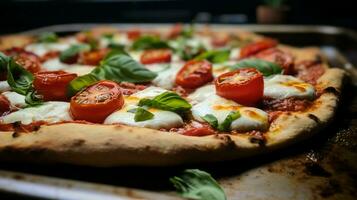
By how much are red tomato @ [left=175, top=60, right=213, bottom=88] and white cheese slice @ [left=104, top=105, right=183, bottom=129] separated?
67 centimetres

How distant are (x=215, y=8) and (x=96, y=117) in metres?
5.16

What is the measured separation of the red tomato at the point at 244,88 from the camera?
2.34 meters

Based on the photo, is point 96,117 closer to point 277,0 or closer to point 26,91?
point 26,91

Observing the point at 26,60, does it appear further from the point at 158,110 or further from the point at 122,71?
the point at 158,110

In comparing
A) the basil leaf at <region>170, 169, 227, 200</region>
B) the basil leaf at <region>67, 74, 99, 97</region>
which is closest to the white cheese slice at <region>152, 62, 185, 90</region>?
the basil leaf at <region>67, 74, 99, 97</region>

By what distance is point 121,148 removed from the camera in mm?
1827

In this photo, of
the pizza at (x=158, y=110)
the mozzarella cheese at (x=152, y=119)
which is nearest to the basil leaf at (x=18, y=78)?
the pizza at (x=158, y=110)

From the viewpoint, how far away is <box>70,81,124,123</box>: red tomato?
6.94ft

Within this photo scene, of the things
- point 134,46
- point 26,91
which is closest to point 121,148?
point 26,91

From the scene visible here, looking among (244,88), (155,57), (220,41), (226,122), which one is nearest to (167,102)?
(226,122)

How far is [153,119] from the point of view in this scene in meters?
2.06

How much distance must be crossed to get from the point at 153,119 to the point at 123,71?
75 centimetres

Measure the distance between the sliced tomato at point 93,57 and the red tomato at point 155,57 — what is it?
1.15 ft

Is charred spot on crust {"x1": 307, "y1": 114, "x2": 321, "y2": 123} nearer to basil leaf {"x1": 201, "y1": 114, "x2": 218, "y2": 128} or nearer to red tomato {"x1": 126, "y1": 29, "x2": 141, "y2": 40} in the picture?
basil leaf {"x1": 201, "y1": 114, "x2": 218, "y2": 128}
